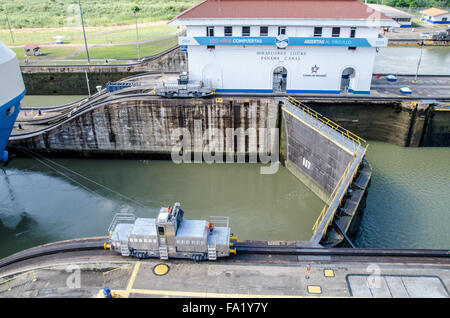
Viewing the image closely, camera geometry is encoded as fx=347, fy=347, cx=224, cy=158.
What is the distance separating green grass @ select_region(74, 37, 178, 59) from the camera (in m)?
52.7

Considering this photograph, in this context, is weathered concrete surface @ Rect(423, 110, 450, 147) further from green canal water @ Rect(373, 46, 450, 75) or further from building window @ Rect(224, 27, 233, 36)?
green canal water @ Rect(373, 46, 450, 75)

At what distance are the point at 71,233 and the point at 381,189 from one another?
20843mm

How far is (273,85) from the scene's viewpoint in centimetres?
3192

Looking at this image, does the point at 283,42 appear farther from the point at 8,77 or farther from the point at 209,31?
the point at 8,77

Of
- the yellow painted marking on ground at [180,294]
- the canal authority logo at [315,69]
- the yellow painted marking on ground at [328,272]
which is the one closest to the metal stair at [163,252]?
the yellow painted marking on ground at [180,294]

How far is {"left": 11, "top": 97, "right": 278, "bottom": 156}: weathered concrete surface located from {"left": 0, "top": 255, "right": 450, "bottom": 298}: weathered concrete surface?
16.0 metres

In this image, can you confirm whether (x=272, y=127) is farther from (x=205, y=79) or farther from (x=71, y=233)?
(x=71, y=233)

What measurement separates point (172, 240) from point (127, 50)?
49482mm

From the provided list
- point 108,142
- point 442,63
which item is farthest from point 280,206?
point 442,63

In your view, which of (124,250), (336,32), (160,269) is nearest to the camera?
(160,269)

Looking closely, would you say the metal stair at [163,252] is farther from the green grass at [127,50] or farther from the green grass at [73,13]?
the green grass at [73,13]

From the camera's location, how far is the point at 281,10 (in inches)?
1121

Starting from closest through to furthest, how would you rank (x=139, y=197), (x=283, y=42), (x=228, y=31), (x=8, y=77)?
(x=8, y=77)
(x=139, y=197)
(x=283, y=42)
(x=228, y=31)

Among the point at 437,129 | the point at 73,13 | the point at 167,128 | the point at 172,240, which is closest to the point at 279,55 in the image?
the point at 167,128
